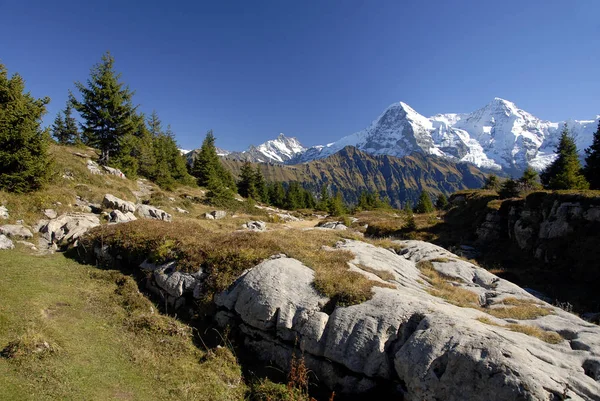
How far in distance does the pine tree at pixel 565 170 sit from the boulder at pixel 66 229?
49.6 meters

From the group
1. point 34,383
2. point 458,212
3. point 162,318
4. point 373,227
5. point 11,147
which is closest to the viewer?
point 34,383

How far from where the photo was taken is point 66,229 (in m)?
20.3

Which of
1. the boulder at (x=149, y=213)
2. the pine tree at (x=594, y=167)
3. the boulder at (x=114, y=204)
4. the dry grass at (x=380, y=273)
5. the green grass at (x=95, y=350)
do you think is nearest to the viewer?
the green grass at (x=95, y=350)

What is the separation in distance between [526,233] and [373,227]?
54.8 feet

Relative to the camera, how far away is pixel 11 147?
2183 centimetres

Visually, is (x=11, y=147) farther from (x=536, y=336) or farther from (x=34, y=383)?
(x=536, y=336)

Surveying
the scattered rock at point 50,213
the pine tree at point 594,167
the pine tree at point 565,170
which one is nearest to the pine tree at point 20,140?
the scattered rock at point 50,213

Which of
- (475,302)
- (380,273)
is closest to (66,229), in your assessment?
(380,273)

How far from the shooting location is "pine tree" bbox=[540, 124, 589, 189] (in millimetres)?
34531

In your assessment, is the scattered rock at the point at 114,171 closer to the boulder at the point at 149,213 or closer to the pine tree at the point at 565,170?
the boulder at the point at 149,213

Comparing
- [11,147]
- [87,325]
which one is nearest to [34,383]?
[87,325]

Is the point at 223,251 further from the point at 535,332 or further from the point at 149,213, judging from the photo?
the point at 149,213

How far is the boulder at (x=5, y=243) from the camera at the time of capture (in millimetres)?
16280

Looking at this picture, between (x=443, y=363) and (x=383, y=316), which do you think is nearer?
(x=443, y=363)
